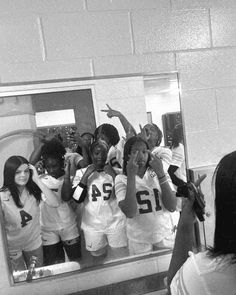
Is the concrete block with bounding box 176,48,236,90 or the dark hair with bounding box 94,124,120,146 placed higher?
the concrete block with bounding box 176,48,236,90

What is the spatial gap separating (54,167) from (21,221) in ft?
0.69

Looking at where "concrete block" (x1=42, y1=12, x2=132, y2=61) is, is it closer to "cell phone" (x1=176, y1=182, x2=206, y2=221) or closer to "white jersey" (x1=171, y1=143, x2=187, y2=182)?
"white jersey" (x1=171, y1=143, x2=187, y2=182)

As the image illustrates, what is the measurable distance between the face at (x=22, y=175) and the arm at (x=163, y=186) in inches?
17.0

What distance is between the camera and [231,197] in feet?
1.93

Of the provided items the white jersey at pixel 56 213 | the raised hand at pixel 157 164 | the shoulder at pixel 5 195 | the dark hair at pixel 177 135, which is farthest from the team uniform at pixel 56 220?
the dark hair at pixel 177 135

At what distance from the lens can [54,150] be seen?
97 cm

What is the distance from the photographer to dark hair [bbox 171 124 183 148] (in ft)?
3.53

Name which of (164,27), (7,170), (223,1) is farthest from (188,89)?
(7,170)

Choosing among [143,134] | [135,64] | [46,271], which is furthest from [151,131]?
[46,271]

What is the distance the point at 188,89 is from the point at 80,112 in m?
0.43

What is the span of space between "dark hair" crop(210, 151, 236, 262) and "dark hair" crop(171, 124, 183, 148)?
1.49 ft

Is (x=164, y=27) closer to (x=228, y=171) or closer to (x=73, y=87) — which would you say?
(x=73, y=87)

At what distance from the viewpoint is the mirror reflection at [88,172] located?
95 cm

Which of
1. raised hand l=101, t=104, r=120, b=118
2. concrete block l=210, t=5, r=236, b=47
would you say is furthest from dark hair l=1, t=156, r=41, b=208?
concrete block l=210, t=5, r=236, b=47
